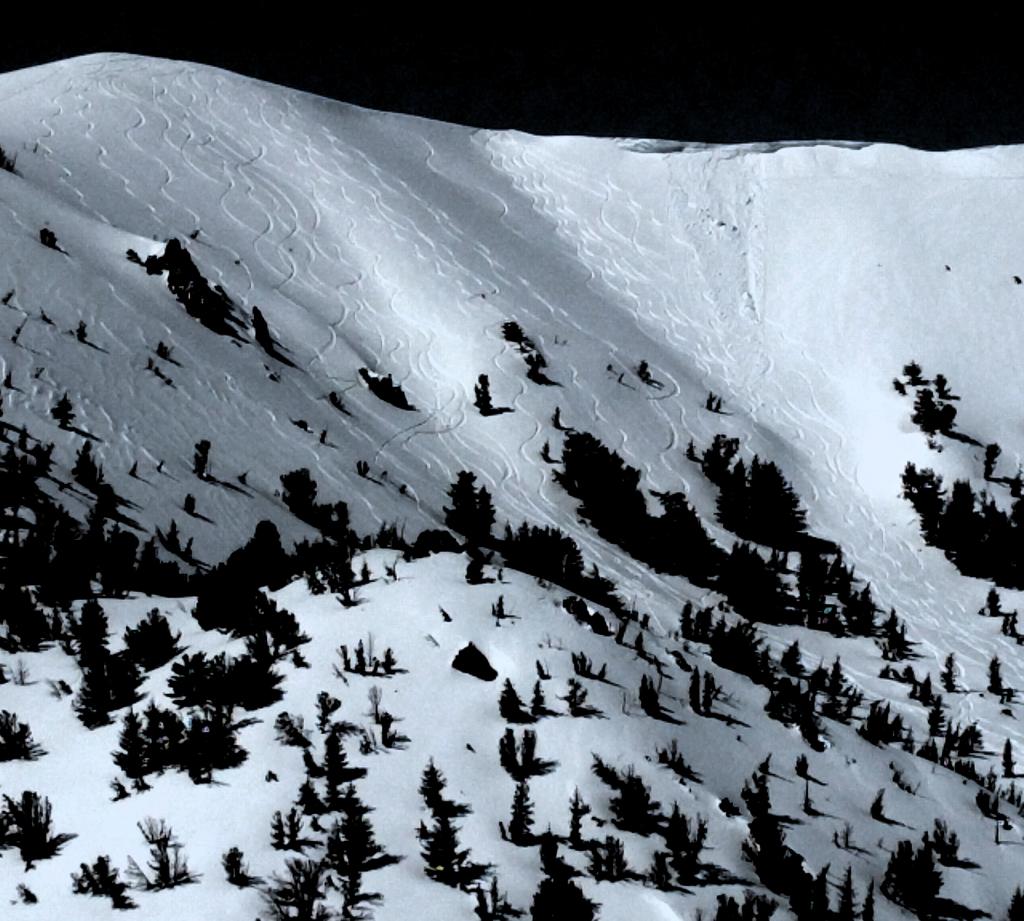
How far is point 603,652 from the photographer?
1130 centimetres

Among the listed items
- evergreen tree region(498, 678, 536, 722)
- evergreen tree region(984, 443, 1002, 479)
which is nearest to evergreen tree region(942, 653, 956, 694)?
evergreen tree region(984, 443, 1002, 479)

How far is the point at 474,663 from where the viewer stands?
10.6 metres

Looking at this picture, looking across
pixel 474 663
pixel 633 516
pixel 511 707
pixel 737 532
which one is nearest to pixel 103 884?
pixel 511 707

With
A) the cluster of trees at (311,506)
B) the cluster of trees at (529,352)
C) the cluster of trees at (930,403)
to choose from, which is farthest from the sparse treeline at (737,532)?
the cluster of trees at (311,506)

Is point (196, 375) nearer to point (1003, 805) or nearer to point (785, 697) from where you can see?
point (785, 697)

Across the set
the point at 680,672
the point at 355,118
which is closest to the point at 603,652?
the point at 680,672

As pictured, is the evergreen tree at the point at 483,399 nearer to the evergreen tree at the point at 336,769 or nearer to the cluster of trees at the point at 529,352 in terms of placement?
the cluster of trees at the point at 529,352

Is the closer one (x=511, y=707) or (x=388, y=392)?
(x=511, y=707)

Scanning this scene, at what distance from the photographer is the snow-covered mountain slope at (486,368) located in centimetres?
979

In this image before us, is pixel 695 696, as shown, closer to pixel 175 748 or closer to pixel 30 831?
pixel 175 748

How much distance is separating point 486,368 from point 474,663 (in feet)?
50.8

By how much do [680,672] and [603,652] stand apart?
3.68 feet

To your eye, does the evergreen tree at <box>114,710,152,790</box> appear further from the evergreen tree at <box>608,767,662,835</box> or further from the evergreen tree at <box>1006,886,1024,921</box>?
the evergreen tree at <box>1006,886,1024,921</box>

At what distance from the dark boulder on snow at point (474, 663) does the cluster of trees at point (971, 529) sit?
44.4ft
